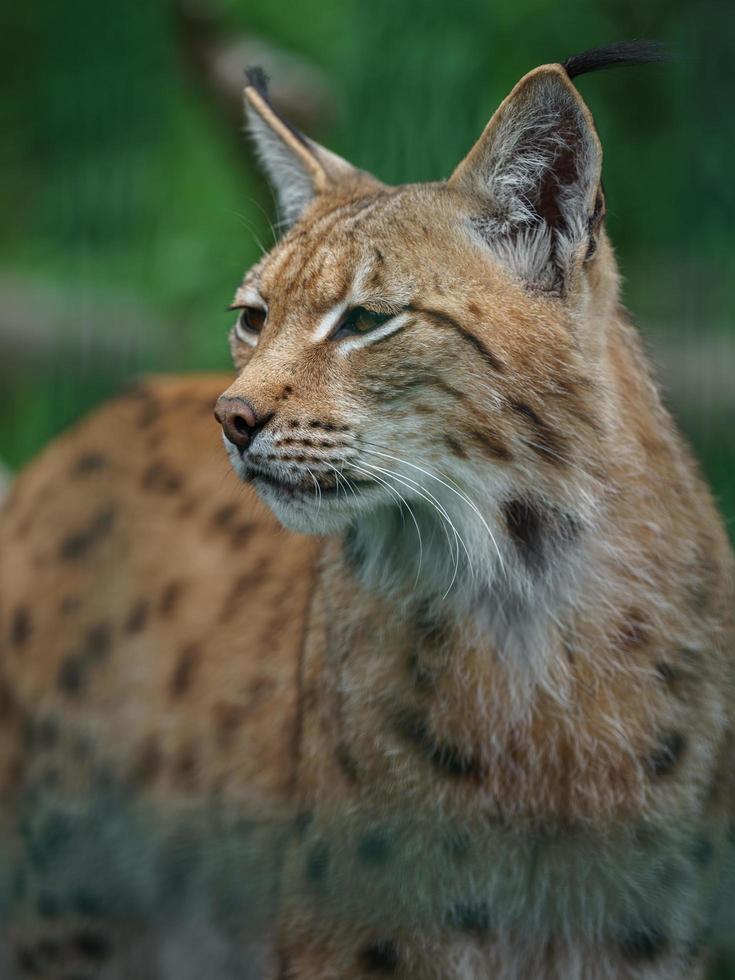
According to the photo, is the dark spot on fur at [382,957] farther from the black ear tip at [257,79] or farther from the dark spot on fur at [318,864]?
the black ear tip at [257,79]

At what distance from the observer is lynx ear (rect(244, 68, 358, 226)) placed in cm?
265

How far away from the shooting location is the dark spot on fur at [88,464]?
3.61 meters

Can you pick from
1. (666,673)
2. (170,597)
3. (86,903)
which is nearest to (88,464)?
(170,597)

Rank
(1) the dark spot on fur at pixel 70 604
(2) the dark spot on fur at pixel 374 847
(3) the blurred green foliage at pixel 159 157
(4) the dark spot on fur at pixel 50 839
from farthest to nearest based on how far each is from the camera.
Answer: (1) the dark spot on fur at pixel 70 604 < (4) the dark spot on fur at pixel 50 839 < (2) the dark spot on fur at pixel 374 847 < (3) the blurred green foliage at pixel 159 157

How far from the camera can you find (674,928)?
96.0 inches

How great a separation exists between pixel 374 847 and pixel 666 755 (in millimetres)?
514

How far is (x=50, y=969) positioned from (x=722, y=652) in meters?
1.88

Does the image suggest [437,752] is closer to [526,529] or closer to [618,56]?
[526,529]

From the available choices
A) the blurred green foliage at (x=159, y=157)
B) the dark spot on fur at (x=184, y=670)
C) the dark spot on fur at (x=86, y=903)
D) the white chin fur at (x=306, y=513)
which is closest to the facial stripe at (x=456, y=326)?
the blurred green foliage at (x=159, y=157)

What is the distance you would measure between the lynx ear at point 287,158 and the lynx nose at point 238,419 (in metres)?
0.65

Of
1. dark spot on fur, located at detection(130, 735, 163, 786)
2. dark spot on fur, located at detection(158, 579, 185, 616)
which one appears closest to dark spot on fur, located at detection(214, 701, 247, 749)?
dark spot on fur, located at detection(130, 735, 163, 786)

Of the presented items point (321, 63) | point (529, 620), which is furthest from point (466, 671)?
point (321, 63)

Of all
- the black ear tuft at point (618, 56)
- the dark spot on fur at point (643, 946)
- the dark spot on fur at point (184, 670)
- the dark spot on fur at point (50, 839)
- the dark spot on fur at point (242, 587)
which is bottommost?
the dark spot on fur at point (50, 839)

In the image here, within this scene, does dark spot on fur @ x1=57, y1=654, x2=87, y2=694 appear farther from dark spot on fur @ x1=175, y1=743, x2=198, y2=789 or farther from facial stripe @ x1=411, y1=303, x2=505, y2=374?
facial stripe @ x1=411, y1=303, x2=505, y2=374
